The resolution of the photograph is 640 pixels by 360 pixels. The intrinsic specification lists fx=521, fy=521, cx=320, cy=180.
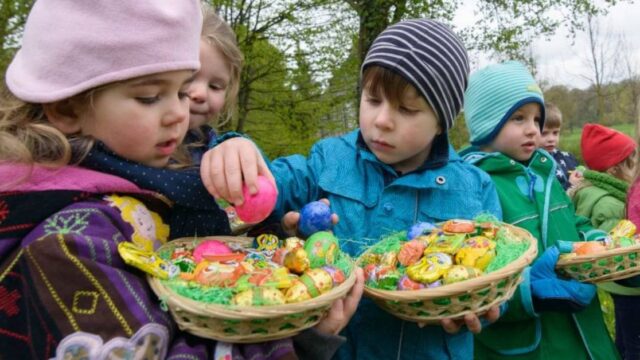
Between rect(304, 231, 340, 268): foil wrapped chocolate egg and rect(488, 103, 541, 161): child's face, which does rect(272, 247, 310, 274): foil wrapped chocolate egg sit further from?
rect(488, 103, 541, 161): child's face

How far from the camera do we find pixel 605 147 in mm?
3680

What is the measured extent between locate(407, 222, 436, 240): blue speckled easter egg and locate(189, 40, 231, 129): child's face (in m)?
0.83

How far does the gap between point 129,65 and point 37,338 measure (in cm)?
63

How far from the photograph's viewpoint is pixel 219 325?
1107 mm

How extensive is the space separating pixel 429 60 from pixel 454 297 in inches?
32.3

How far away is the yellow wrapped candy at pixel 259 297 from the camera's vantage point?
Result: 1.12 metres

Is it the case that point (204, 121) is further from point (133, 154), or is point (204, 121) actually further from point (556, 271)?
point (556, 271)

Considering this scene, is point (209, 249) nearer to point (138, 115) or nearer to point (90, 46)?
point (138, 115)

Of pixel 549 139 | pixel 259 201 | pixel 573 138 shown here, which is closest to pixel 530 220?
pixel 259 201

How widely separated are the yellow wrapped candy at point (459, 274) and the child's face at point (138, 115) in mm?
851

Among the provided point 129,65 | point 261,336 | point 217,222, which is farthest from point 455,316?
point 129,65

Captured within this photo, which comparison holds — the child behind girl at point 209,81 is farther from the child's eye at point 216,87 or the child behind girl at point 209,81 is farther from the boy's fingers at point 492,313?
the boy's fingers at point 492,313

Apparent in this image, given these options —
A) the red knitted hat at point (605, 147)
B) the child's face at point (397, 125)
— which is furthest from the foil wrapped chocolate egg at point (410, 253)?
the red knitted hat at point (605, 147)

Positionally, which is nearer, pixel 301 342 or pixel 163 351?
pixel 163 351
